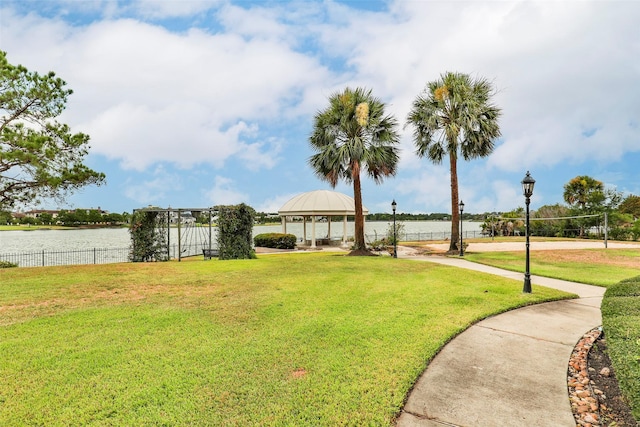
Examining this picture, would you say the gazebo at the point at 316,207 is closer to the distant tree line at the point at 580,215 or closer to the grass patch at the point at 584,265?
the grass patch at the point at 584,265

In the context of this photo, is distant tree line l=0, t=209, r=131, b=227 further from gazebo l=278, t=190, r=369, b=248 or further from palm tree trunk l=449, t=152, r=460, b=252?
palm tree trunk l=449, t=152, r=460, b=252

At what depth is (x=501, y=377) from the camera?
12.1 ft

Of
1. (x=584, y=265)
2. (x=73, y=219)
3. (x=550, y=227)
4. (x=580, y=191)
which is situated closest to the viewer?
(x=584, y=265)

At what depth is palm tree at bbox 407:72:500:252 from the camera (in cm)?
1738

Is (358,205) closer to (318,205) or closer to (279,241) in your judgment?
(318,205)

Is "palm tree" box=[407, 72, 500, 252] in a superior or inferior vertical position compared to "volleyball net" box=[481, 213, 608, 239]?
superior

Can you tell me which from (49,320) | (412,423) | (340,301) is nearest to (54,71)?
(49,320)

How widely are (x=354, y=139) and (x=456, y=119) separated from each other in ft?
18.7

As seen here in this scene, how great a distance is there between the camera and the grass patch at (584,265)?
34.1 ft

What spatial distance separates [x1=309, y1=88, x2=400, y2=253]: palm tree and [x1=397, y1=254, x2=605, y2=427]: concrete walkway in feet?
39.0

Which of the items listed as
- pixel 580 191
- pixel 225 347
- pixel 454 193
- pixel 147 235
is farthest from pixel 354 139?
pixel 580 191

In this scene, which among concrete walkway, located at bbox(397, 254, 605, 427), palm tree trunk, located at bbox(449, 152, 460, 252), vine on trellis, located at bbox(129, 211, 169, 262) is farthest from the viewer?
palm tree trunk, located at bbox(449, 152, 460, 252)

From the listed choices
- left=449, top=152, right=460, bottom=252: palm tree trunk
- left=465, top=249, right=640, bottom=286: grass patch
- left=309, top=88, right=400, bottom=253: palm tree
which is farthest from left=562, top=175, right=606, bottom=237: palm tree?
left=309, top=88, right=400, bottom=253: palm tree

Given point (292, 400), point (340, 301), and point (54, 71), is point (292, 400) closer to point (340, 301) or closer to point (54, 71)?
point (340, 301)
